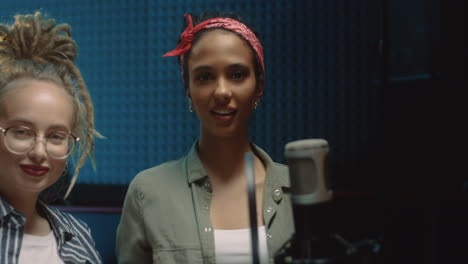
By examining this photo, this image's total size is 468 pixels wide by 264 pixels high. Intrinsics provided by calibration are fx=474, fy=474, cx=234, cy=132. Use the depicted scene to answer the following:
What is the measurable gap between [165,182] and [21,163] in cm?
39

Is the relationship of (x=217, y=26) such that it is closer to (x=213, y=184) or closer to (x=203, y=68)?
(x=203, y=68)

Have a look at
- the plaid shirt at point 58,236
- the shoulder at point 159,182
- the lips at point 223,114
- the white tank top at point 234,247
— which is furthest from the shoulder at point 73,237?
the lips at point 223,114

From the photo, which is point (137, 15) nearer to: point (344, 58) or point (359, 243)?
point (344, 58)

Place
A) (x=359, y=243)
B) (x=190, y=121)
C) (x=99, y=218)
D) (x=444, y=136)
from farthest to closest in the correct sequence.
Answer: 1. (x=190, y=121)
2. (x=99, y=218)
3. (x=444, y=136)
4. (x=359, y=243)

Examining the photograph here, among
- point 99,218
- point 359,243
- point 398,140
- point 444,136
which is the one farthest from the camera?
point 99,218

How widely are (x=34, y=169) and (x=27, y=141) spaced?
0.07m

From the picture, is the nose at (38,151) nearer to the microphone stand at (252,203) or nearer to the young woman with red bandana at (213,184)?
the young woman with red bandana at (213,184)

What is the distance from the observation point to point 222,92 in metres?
1.24

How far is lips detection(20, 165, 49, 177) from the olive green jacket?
0.90 feet

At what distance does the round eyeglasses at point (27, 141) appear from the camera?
1.12 metres

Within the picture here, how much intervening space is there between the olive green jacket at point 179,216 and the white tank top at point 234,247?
16 mm

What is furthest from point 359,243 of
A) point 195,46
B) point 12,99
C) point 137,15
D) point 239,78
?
point 137,15

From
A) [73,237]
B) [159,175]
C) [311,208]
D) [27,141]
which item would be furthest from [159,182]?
[311,208]

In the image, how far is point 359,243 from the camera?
2.56 feet
